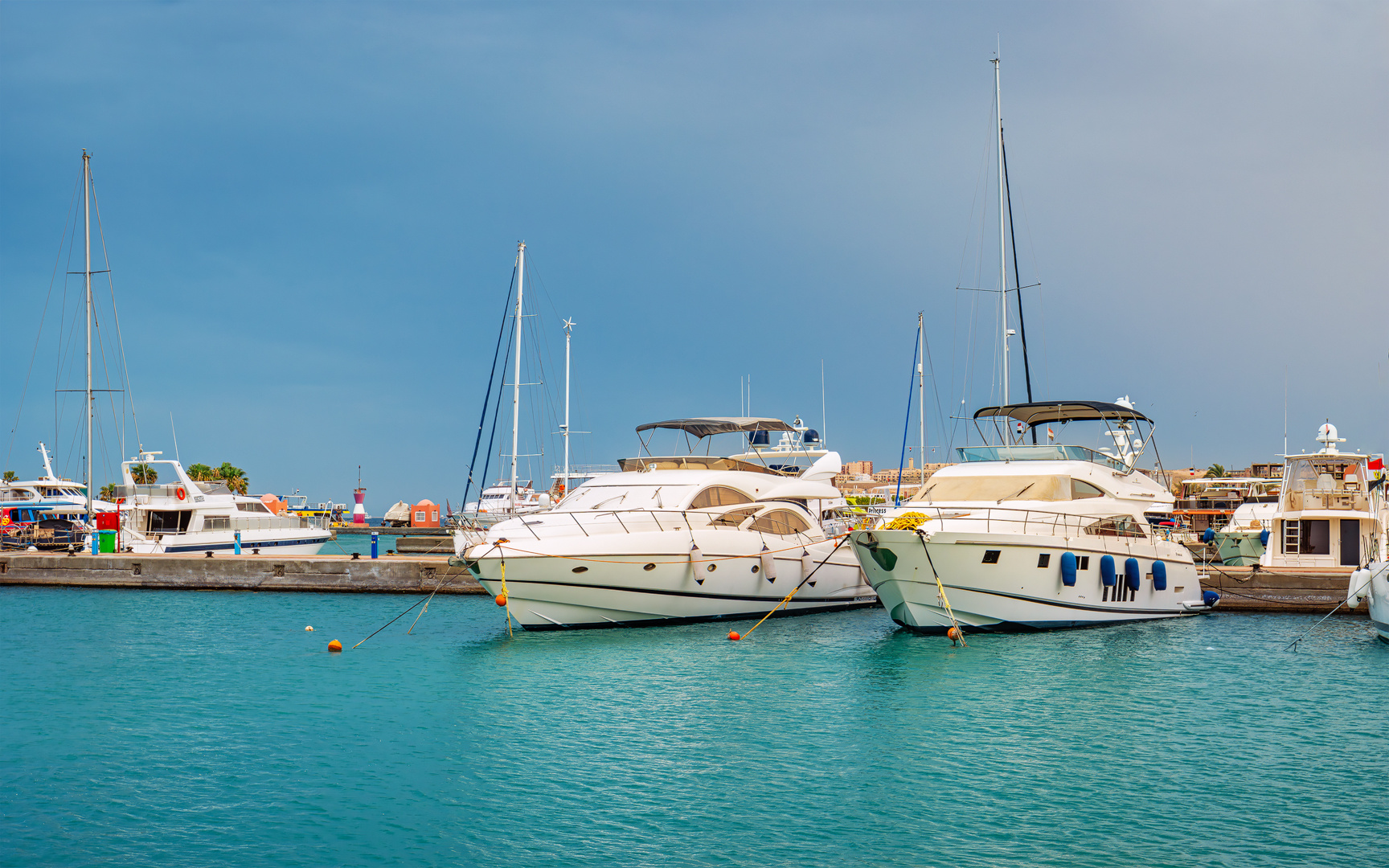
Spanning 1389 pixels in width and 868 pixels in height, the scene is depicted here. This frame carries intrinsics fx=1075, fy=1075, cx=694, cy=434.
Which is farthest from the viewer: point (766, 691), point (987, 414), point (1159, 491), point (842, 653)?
point (987, 414)

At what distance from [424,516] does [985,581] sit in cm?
8982

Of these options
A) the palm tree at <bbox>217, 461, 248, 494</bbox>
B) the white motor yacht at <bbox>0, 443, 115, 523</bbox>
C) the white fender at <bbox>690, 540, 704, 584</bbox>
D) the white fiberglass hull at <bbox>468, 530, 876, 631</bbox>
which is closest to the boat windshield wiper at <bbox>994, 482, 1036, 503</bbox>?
the white fiberglass hull at <bbox>468, 530, 876, 631</bbox>

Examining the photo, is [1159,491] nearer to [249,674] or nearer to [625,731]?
[625,731]

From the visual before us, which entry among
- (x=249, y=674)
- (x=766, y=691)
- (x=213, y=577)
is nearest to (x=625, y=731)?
(x=766, y=691)

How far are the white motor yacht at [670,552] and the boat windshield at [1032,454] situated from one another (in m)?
4.18

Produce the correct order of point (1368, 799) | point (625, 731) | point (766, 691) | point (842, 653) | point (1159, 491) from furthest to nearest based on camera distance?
point (1159, 491) < point (842, 653) < point (766, 691) < point (625, 731) < point (1368, 799)

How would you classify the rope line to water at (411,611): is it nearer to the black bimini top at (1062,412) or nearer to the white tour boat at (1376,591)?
the black bimini top at (1062,412)

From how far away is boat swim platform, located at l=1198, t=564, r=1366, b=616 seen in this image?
26.8 metres

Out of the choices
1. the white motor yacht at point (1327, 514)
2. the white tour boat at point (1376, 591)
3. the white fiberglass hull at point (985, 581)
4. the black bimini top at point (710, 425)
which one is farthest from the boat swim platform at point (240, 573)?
the white motor yacht at point (1327, 514)

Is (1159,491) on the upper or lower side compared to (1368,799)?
upper

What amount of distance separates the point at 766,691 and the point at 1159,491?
13995mm

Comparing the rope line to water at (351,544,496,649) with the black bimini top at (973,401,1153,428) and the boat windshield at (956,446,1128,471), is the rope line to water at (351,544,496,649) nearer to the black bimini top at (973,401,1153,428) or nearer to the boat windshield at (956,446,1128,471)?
the boat windshield at (956,446,1128,471)

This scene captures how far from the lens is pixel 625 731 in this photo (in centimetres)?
1488

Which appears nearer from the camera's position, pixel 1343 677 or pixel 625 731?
pixel 625 731
